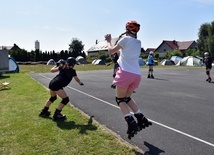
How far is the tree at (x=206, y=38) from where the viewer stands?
63.8 metres

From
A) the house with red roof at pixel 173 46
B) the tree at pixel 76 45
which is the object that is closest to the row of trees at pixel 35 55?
the tree at pixel 76 45

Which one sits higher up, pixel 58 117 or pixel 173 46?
pixel 173 46

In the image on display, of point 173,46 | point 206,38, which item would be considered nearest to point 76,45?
point 173,46

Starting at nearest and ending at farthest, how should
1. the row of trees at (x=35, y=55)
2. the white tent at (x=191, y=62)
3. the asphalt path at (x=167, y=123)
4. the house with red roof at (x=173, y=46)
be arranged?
the asphalt path at (x=167, y=123) → the white tent at (x=191, y=62) → the row of trees at (x=35, y=55) → the house with red roof at (x=173, y=46)

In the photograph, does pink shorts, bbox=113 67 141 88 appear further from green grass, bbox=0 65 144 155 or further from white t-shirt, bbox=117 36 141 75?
green grass, bbox=0 65 144 155

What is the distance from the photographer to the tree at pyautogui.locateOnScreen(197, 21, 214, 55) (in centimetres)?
6378

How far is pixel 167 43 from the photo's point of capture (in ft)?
320

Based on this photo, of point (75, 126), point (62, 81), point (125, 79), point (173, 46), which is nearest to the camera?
point (125, 79)

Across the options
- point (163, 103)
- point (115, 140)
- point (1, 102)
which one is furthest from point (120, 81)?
point (1, 102)

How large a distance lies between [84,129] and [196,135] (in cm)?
221

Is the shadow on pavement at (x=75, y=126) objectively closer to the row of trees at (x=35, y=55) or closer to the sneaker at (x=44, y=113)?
the sneaker at (x=44, y=113)

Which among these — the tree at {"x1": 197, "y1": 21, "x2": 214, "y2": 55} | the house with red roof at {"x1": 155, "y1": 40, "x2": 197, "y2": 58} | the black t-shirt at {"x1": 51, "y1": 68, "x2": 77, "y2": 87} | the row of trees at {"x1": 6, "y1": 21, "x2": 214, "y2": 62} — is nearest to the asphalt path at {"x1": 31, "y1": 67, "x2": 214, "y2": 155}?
the black t-shirt at {"x1": 51, "y1": 68, "x2": 77, "y2": 87}

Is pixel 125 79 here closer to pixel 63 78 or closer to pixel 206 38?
pixel 63 78

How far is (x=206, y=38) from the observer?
6688 cm
